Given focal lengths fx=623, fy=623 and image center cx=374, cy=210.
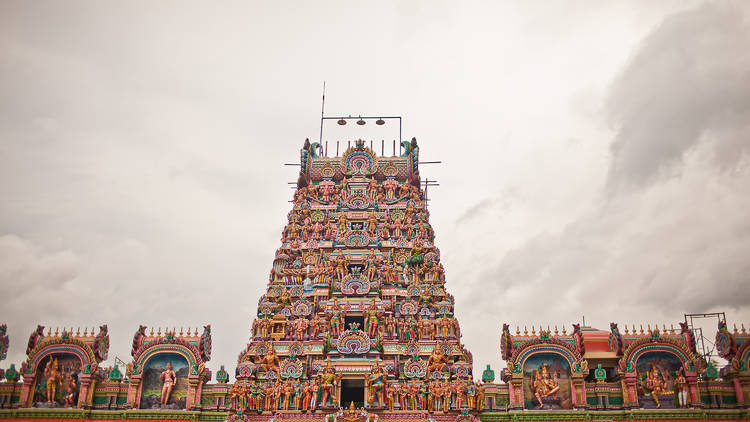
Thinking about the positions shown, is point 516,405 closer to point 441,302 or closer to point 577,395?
point 577,395

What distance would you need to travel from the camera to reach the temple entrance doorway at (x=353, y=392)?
42659 mm

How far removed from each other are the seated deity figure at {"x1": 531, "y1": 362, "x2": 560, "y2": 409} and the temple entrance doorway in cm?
1150

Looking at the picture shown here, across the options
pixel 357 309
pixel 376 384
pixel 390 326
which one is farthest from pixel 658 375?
pixel 357 309

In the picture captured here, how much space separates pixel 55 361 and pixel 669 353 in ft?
135

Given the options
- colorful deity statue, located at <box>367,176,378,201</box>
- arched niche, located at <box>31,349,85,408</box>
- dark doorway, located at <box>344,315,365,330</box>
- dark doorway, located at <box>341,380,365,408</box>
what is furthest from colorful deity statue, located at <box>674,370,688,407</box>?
arched niche, located at <box>31,349,85,408</box>

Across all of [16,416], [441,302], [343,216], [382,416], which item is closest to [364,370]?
[382,416]

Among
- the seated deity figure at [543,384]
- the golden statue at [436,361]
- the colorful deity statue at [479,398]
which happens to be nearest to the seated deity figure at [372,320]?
the golden statue at [436,361]

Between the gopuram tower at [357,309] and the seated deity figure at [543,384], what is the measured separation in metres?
3.92

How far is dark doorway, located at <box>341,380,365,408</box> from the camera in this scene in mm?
42688

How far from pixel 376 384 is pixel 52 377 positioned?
71.7 ft

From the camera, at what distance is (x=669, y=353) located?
135 feet

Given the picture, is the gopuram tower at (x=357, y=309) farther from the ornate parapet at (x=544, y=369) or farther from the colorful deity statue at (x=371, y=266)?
the ornate parapet at (x=544, y=369)

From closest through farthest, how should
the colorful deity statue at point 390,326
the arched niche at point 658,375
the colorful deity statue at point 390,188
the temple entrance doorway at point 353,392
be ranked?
the arched niche at point 658,375
the temple entrance doorway at point 353,392
the colorful deity statue at point 390,326
the colorful deity statue at point 390,188

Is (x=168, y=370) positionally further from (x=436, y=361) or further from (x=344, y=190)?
(x=344, y=190)
